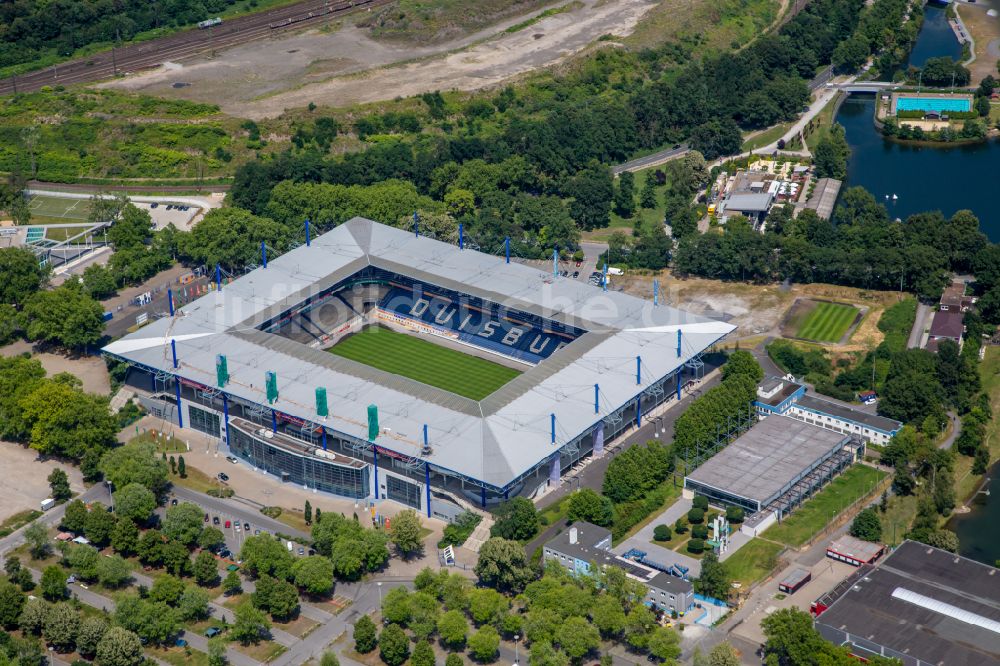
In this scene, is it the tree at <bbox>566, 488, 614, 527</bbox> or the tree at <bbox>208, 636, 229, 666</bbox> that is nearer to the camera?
the tree at <bbox>208, 636, 229, 666</bbox>

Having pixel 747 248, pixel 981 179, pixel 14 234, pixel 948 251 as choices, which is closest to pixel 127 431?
pixel 14 234

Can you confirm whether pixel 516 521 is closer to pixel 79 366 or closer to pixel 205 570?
pixel 205 570

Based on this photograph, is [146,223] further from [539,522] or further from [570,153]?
[539,522]

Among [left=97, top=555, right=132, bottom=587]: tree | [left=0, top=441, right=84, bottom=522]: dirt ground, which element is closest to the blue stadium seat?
[left=0, top=441, right=84, bottom=522]: dirt ground

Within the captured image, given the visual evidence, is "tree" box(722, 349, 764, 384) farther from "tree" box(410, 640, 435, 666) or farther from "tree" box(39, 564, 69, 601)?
"tree" box(39, 564, 69, 601)

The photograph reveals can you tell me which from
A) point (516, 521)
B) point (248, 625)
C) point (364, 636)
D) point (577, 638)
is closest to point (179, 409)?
point (248, 625)

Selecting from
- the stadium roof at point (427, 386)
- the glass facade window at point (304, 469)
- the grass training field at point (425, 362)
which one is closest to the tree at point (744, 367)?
the stadium roof at point (427, 386)
